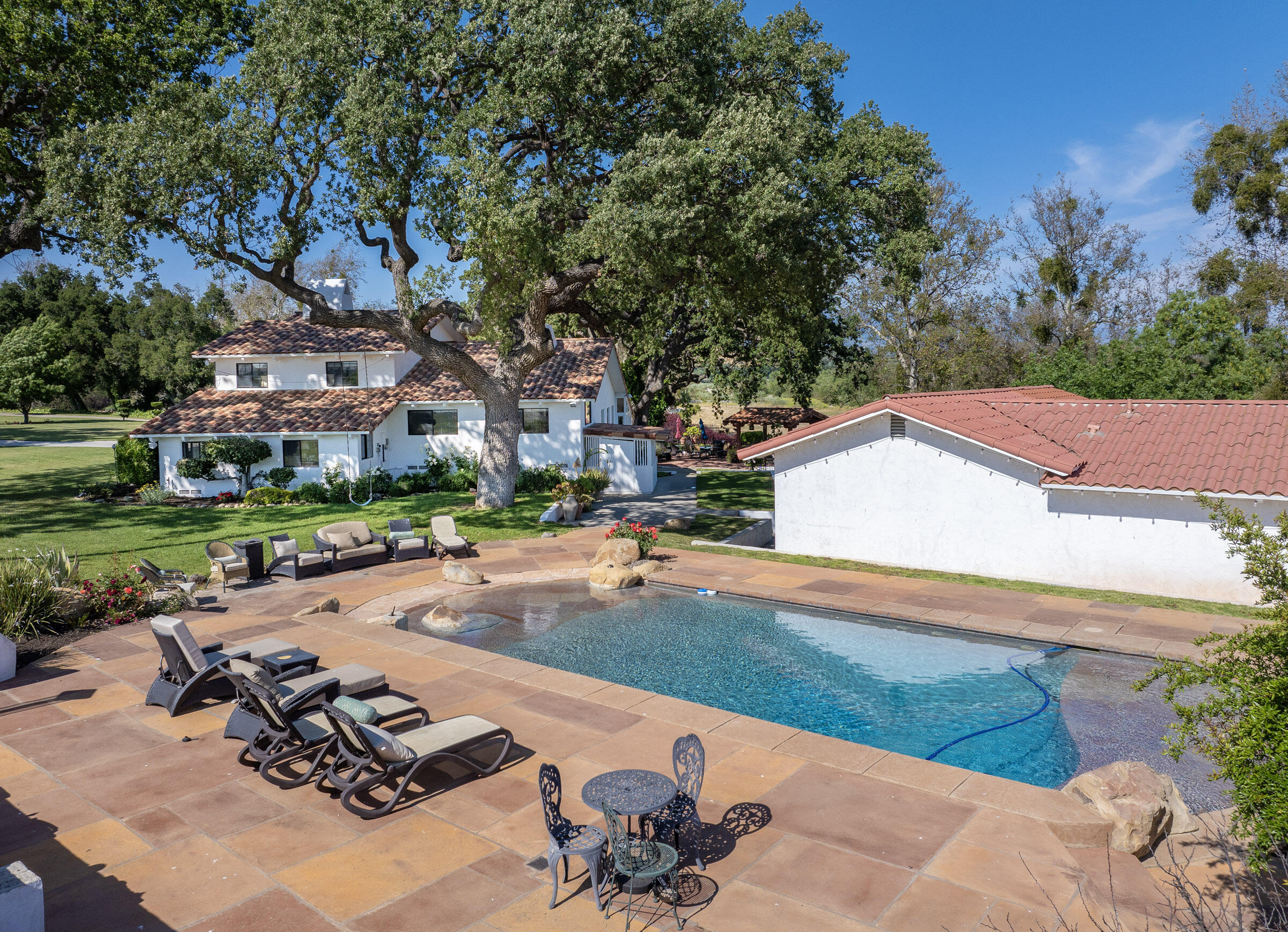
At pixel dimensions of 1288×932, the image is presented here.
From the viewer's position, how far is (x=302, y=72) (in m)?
21.1

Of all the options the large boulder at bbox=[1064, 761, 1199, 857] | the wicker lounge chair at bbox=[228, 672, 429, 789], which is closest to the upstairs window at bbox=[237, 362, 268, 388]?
the wicker lounge chair at bbox=[228, 672, 429, 789]

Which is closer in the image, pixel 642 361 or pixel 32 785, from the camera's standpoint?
pixel 32 785

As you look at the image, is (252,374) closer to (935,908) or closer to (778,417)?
(778,417)

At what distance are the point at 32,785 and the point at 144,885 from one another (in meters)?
2.75

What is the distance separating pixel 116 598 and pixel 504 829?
10416 mm

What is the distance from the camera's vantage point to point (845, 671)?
12.8m

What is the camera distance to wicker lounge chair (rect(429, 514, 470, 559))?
798 inches

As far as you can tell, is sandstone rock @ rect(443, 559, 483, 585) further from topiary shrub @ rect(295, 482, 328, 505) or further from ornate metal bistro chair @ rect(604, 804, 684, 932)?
topiary shrub @ rect(295, 482, 328, 505)

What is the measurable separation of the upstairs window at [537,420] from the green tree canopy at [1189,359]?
23.5m

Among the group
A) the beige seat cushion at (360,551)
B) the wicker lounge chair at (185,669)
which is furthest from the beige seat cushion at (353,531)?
the wicker lounge chair at (185,669)

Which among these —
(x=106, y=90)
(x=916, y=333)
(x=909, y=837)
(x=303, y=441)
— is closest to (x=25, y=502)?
(x=303, y=441)

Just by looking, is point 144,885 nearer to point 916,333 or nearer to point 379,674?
point 379,674

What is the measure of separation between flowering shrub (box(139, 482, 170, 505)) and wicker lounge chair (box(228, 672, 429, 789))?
87.2 feet

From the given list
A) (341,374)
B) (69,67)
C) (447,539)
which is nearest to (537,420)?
(341,374)
